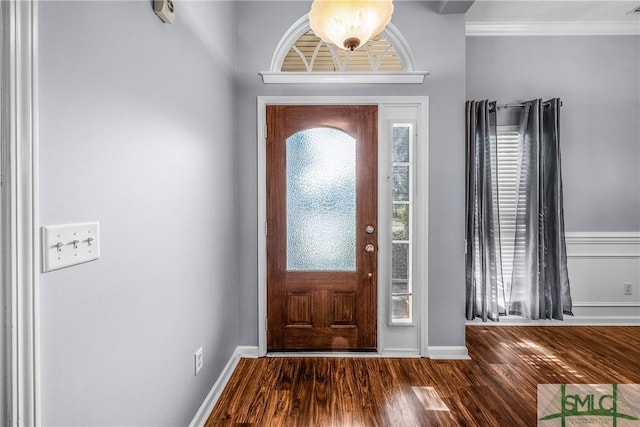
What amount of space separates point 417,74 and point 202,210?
186cm

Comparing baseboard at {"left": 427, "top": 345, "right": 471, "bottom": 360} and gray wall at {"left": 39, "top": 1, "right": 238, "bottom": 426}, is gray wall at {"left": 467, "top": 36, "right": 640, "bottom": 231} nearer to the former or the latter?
baseboard at {"left": 427, "top": 345, "right": 471, "bottom": 360}

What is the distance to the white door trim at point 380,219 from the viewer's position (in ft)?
8.51

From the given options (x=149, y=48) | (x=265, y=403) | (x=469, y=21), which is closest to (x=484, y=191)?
(x=469, y=21)

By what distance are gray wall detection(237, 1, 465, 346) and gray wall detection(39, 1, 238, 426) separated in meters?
0.53

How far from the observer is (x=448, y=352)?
2631mm

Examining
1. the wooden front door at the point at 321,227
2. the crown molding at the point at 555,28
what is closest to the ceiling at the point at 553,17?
the crown molding at the point at 555,28

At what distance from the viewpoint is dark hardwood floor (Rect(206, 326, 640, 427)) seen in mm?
1927

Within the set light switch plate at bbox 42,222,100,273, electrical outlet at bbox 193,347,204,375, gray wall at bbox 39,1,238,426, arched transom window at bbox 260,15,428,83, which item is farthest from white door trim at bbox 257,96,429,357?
light switch plate at bbox 42,222,100,273

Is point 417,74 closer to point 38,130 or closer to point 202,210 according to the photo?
point 202,210

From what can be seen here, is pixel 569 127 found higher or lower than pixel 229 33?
lower

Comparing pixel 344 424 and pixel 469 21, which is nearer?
pixel 344 424

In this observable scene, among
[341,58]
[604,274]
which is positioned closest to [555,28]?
[341,58]

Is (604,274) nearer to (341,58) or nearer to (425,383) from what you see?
(425,383)

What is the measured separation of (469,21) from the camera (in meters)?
3.12
